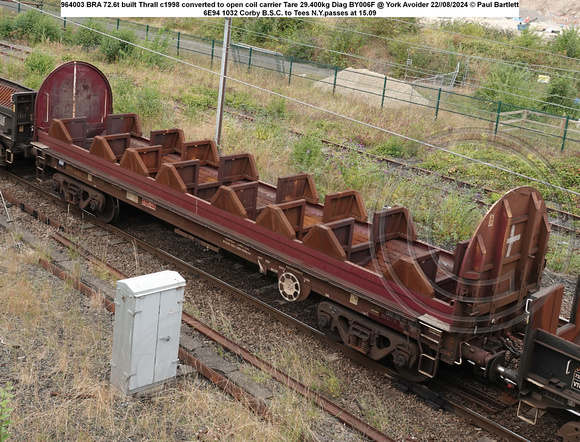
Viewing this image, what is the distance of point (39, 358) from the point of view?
22.8 feet

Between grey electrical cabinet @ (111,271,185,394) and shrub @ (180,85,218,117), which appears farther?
shrub @ (180,85,218,117)

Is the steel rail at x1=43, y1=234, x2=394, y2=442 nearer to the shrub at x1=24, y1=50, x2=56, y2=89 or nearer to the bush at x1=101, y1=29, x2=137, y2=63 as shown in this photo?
the shrub at x1=24, y1=50, x2=56, y2=89

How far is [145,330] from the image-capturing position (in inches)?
258

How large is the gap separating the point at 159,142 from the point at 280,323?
16.4 feet

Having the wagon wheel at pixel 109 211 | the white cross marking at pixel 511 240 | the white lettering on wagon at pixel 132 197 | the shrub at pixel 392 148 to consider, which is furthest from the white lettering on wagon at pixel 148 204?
the shrub at pixel 392 148

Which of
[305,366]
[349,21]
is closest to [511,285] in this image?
[305,366]

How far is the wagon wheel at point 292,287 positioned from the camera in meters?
8.45

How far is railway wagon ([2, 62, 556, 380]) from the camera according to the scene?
7012mm

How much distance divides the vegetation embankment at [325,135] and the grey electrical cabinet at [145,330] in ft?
15.4

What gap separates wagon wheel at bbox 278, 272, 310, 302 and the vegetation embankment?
3.26 meters

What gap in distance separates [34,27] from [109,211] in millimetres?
22074

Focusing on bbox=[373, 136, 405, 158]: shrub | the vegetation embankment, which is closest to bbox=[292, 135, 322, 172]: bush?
the vegetation embankment

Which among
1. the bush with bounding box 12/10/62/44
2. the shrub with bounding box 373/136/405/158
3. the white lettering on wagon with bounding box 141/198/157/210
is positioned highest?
the bush with bounding box 12/10/62/44

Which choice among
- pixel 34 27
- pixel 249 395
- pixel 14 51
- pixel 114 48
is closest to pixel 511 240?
pixel 249 395
